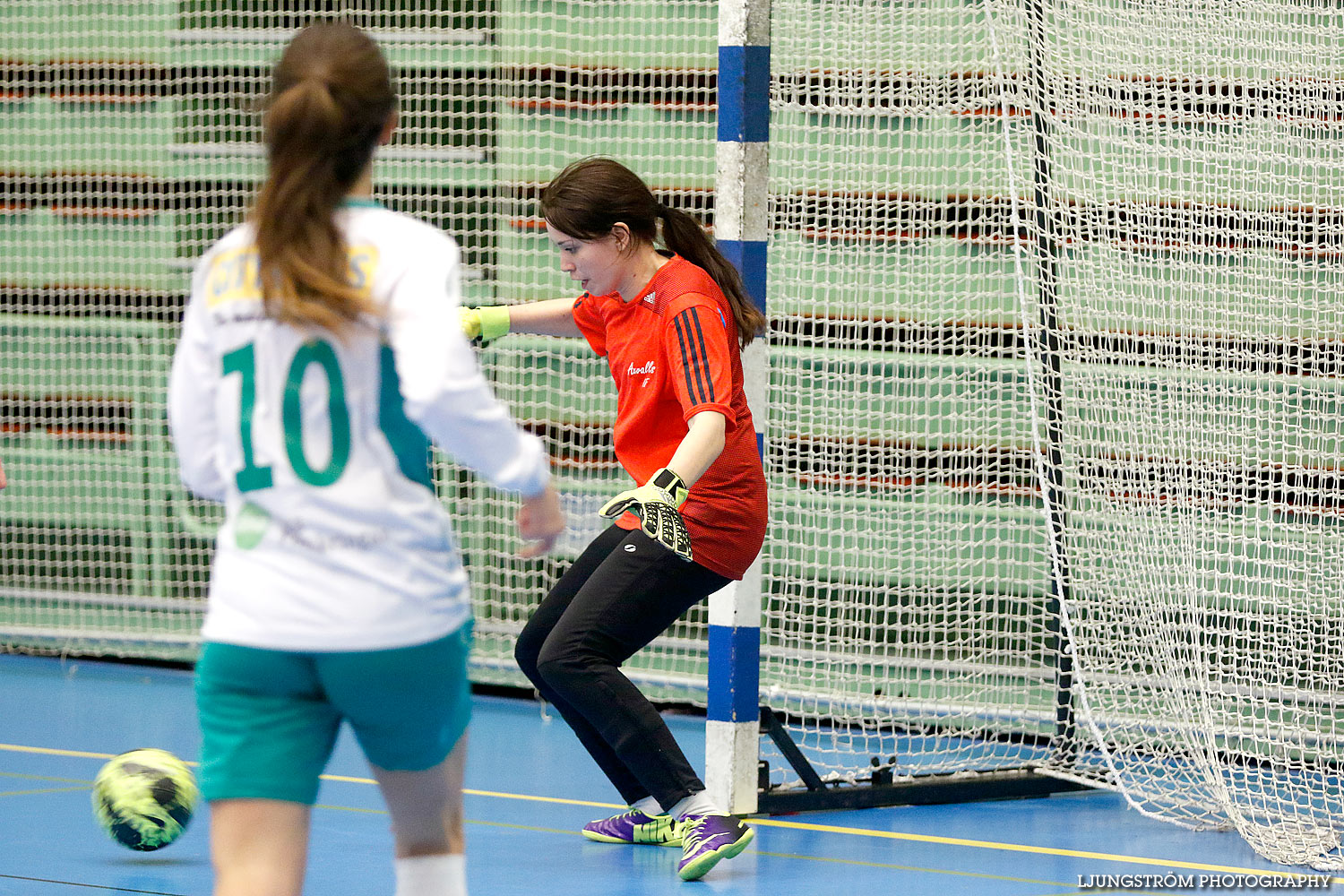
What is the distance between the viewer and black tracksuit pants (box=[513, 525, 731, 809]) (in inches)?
169

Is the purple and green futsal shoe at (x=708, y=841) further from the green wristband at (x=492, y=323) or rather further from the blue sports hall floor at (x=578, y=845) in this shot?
the green wristband at (x=492, y=323)

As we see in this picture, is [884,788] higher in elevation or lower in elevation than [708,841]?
lower

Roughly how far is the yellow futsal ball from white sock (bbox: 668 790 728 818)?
1.20 metres

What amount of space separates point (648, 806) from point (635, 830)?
0.23ft

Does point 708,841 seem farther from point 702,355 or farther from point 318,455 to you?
point 318,455

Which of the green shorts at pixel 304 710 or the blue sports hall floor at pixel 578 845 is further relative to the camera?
the blue sports hall floor at pixel 578 845

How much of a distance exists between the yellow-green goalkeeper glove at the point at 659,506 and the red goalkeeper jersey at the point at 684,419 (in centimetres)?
41

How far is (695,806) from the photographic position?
4.32 meters

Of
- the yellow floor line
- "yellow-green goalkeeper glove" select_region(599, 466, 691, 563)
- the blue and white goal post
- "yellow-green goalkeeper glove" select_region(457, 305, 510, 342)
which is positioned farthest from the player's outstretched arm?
the yellow floor line

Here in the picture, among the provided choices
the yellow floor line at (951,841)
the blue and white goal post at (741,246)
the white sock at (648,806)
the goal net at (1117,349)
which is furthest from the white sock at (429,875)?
the goal net at (1117,349)

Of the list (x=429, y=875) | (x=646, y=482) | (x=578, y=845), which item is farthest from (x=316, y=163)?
(x=578, y=845)

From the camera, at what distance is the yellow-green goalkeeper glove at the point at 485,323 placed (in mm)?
4391

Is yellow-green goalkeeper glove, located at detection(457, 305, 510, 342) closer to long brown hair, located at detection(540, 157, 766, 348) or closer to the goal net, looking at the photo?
long brown hair, located at detection(540, 157, 766, 348)

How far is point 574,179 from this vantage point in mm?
4320
